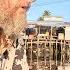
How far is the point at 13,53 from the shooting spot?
119 cm

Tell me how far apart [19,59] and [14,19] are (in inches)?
14.2

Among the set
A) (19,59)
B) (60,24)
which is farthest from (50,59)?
(19,59)

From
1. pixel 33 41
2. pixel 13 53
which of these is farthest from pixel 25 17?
pixel 33 41

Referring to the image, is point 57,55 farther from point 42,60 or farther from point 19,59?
point 19,59

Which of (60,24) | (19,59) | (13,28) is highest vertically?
(13,28)

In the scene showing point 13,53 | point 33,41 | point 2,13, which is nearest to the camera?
point 2,13

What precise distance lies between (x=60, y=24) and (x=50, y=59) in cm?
131

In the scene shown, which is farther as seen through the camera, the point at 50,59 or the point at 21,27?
the point at 50,59

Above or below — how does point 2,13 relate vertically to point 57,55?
above

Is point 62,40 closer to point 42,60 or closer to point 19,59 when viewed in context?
point 42,60

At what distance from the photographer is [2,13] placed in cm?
90

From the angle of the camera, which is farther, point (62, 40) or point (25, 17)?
point (62, 40)

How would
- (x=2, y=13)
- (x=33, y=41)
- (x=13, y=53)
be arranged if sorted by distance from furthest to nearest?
(x=33, y=41) → (x=13, y=53) → (x=2, y=13)

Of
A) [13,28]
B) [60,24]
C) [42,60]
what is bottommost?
[42,60]
